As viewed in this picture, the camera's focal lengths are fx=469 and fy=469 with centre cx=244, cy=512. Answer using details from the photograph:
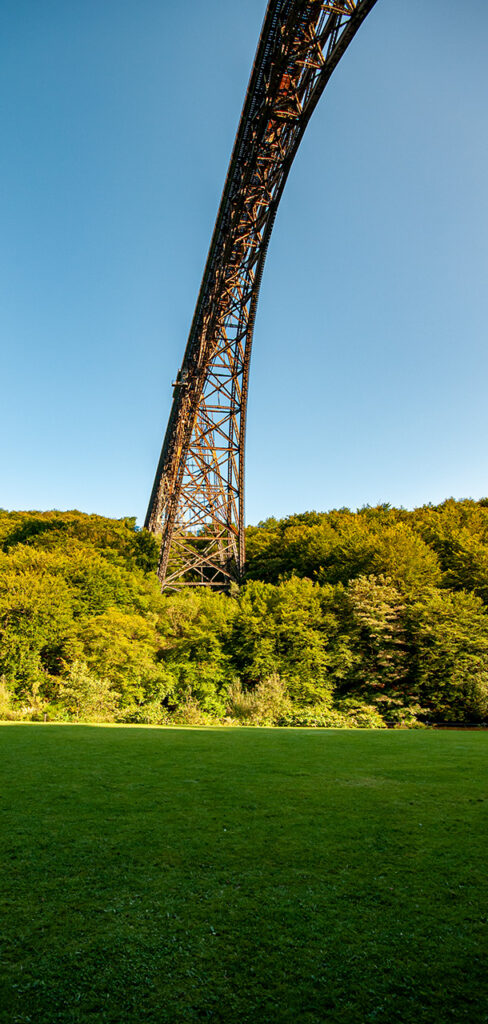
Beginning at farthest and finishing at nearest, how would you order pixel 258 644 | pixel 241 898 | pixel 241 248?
pixel 258 644, pixel 241 248, pixel 241 898

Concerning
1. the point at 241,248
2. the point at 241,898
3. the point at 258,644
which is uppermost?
the point at 241,248

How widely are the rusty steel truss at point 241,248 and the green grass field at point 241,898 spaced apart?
1394cm

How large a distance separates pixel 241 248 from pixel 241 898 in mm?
18496

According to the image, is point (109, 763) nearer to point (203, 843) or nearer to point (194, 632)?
point (203, 843)

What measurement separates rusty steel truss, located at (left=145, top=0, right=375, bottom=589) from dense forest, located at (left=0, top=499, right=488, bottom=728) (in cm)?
350

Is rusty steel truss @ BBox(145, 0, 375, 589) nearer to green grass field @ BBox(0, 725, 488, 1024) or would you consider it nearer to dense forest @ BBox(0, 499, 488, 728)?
dense forest @ BBox(0, 499, 488, 728)

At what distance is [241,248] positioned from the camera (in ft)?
55.8

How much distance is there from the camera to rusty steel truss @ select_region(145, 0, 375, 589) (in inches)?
426

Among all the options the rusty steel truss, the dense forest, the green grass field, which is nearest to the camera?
the green grass field

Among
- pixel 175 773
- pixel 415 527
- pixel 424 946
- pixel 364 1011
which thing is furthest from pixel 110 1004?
pixel 415 527

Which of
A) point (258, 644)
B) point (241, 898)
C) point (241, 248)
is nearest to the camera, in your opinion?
point (241, 898)

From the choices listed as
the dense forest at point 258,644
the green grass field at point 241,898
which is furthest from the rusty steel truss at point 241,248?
the green grass field at point 241,898

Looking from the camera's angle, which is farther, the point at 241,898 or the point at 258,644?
the point at 258,644

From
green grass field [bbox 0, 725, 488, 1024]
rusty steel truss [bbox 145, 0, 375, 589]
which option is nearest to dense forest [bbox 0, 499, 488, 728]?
rusty steel truss [bbox 145, 0, 375, 589]
